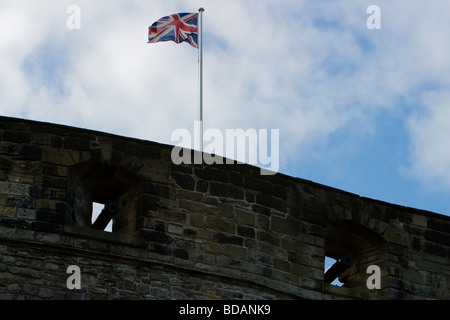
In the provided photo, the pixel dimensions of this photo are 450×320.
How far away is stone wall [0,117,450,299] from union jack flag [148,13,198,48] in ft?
11.6

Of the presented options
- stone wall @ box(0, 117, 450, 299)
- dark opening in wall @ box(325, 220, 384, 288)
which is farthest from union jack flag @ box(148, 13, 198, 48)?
dark opening in wall @ box(325, 220, 384, 288)

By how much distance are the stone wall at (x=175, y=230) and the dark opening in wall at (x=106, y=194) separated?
0.07 feet

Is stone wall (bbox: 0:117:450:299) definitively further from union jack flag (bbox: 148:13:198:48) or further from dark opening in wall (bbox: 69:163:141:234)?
union jack flag (bbox: 148:13:198:48)

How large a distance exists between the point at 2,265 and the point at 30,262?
335 millimetres

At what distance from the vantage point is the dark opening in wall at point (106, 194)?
66.0 feet

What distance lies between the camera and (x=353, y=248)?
21.9 metres

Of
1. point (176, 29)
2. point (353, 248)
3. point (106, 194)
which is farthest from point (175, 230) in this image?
point (176, 29)

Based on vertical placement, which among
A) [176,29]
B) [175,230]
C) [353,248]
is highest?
[176,29]

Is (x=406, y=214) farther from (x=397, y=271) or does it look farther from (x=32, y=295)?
(x=32, y=295)

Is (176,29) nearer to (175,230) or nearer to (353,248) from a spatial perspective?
(353,248)

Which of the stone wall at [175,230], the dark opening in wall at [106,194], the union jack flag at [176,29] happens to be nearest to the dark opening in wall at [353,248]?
the stone wall at [175,230]

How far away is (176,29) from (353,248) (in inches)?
174
